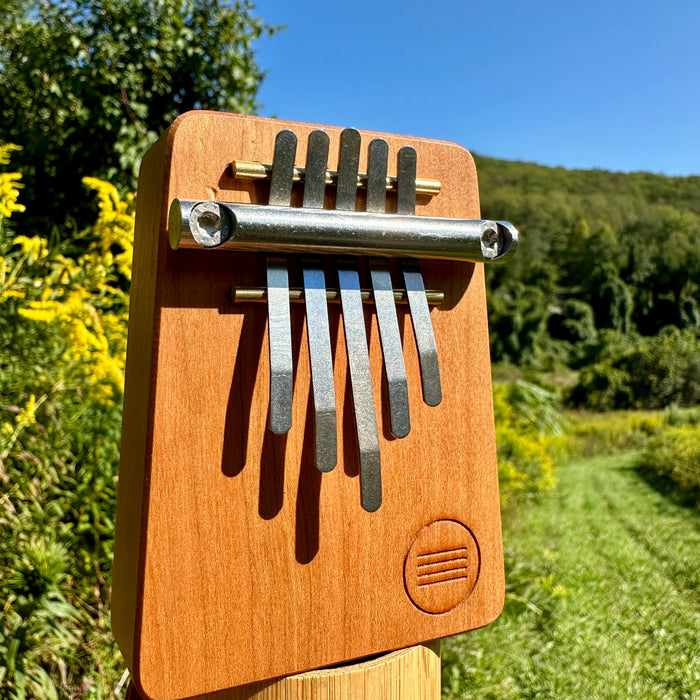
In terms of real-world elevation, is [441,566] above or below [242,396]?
below

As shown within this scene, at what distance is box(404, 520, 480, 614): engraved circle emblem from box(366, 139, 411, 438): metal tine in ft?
0.76

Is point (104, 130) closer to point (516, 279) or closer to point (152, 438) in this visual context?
point (152, 438)

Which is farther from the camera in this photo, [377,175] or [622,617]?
[622,617]

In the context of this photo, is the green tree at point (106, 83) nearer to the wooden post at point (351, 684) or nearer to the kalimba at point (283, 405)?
the kalimba at point (283, 405)

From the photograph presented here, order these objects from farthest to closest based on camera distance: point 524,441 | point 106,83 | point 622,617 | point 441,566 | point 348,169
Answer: point 524,441 → point 106,83 → point 622,617 → point 441,566 → point 348,169

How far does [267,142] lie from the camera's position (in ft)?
2.96

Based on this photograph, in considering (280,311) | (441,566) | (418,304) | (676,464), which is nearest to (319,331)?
(280,311)

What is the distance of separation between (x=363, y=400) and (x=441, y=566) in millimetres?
350

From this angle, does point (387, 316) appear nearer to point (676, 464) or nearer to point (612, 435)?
point (676, 464)

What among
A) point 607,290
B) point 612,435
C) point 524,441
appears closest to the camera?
point 524,441

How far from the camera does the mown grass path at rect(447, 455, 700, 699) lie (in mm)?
2209

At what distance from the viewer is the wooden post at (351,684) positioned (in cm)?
92

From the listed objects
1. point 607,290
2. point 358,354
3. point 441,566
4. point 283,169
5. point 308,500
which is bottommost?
point 441,566

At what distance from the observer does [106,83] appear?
3238 millimetres
